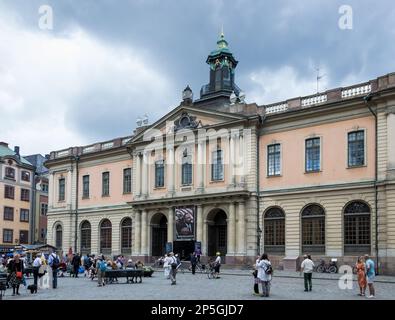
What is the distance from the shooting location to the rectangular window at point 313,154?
38.1m

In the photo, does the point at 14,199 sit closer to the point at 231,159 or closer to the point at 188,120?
the point at 188,120

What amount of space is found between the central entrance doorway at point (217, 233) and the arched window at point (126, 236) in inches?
364

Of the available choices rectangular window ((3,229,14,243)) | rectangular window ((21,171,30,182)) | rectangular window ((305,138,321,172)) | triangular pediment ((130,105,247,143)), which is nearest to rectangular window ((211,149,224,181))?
triangular pediment ((130,105,247,143))

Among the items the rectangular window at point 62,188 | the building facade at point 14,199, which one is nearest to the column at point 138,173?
the rectangular window at point 62,188

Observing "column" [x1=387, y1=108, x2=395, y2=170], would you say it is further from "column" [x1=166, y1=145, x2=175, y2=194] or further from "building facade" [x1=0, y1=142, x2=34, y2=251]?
"building facade" [x1=0, y1=142, x2=34, y2=251]

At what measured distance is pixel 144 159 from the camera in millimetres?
47969

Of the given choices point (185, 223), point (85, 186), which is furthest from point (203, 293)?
point (85, 186)

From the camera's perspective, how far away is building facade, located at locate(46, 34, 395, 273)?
3525 cm

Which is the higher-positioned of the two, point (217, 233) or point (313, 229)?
point (313, 229)

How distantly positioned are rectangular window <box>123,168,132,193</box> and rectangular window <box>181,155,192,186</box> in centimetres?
736

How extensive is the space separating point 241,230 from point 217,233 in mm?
4172

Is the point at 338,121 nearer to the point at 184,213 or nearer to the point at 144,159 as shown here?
the point at 184,213

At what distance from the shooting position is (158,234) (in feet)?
157
